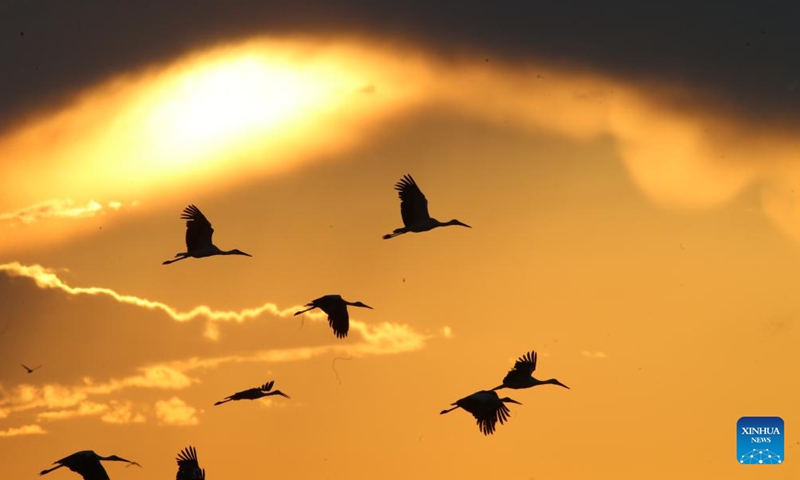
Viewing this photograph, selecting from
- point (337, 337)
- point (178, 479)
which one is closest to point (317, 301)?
point (337, 337)

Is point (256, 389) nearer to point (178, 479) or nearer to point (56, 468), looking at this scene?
point (178, 479)

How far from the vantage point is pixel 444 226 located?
90.1m

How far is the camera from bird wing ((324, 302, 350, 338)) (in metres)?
91.1

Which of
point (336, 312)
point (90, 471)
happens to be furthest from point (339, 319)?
point (90, 471)

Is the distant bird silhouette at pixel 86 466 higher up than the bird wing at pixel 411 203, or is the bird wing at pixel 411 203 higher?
the bird wing at pixel 411 203

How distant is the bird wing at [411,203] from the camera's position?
3420 inches

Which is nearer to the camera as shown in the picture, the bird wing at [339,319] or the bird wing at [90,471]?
the bird wing at [90,471]

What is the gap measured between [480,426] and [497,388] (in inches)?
83.9

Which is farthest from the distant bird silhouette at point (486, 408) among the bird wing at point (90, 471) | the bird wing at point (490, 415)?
the bird wing at point (90, 471)

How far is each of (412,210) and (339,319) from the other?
6.87 meters

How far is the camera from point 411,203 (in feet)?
285

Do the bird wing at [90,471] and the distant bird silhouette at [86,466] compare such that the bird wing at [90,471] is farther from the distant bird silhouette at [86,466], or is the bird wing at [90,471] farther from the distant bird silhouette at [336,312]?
the distant bird silhouette at [336,312]

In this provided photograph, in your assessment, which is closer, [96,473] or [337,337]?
[96,473]

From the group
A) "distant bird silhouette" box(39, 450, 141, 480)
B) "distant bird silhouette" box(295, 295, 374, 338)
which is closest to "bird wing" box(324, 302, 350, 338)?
"distant bird silhouette" box(295, 295, 374, 338)
